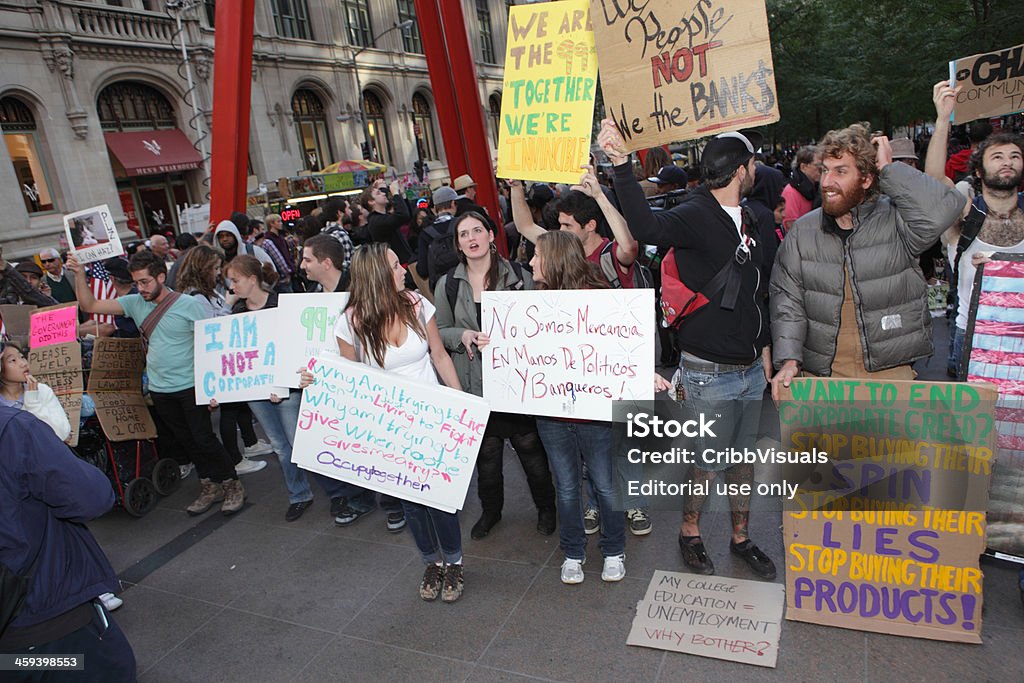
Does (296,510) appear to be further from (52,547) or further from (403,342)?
(52,547)

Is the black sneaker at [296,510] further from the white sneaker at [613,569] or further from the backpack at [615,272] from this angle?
the backpack at [615,272]

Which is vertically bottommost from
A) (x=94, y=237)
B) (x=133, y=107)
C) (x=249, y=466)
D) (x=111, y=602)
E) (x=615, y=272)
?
(x=111, y=602)

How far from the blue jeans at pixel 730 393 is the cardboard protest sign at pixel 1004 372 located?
0.98 meters

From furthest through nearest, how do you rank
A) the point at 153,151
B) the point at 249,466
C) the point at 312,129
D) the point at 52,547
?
the point at 312,129 → the point at 153,151 → the point at 249,466 → the point at 52,547

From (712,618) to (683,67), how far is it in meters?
2.63

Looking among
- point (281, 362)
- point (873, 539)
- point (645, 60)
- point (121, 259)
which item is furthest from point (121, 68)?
point (873, 539)

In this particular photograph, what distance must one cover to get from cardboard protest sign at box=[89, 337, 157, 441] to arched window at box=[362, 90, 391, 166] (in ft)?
105

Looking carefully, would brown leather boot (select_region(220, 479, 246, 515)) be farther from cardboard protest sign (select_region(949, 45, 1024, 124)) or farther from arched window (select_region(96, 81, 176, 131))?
arched window (select_region(96, 81, 176, 131))

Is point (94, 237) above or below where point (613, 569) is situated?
above

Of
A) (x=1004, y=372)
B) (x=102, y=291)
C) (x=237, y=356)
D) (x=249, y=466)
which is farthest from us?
(x=102, y=291)

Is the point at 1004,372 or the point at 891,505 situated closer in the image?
the point at 891,505

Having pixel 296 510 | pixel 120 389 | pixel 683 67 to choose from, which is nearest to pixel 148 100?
pixel 120 389

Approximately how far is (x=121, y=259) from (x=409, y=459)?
4081 mm

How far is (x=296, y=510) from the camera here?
4.84 m
